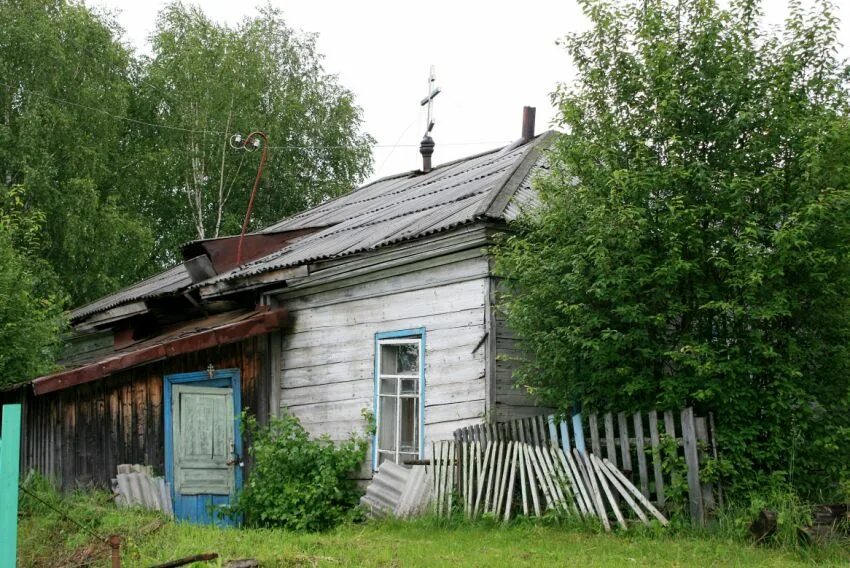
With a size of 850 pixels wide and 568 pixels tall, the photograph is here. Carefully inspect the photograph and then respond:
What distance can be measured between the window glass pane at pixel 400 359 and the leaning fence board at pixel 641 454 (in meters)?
3.21

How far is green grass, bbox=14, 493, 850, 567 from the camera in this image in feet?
21.5

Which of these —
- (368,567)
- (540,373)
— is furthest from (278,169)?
(368,567)

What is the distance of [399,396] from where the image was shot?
34.1ft

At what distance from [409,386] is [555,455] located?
8.46 ft

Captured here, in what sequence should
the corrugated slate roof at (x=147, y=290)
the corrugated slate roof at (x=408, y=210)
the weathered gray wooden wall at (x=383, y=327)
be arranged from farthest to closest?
the corrugated slate roof at (x=147, y=290) < the corrugated slate roof at (x=408, y=210) < the weathered gray wooden wall at (x=383, y=327)

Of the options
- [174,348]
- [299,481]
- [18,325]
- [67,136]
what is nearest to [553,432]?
[299,481]

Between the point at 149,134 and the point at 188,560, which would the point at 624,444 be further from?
the point at 149,134

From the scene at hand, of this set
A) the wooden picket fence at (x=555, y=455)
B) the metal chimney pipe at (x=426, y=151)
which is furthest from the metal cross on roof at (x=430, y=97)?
the wooden picket fence at (x=555, y=455)

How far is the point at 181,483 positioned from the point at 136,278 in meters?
14.3

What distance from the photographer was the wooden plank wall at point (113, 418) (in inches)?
480

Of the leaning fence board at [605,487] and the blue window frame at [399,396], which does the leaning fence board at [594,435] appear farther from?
the blue window frame at [399,396]

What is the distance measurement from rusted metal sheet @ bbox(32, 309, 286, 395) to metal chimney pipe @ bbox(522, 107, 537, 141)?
15.3 feet

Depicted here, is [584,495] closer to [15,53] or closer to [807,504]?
[807,504]

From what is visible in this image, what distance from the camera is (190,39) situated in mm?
25953
